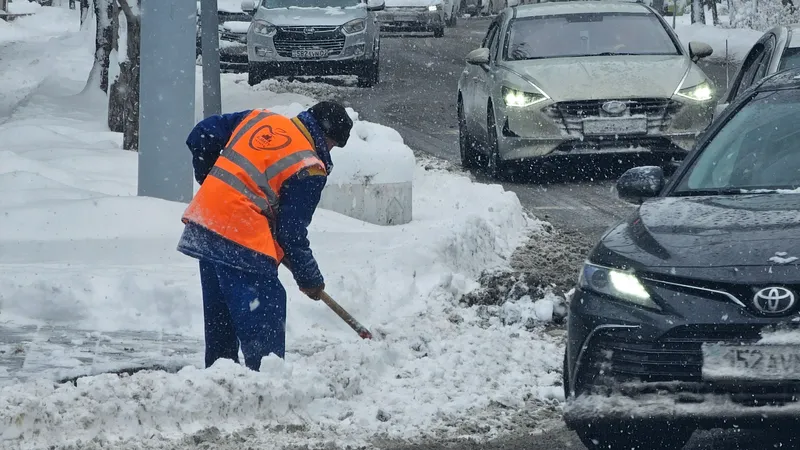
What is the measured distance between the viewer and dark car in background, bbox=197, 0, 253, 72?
25.3 m

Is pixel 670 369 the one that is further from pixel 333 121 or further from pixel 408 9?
pixel 408 9

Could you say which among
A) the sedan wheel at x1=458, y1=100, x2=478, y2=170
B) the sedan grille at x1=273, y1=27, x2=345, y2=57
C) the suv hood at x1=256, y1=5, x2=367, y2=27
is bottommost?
the sedan grille at x1=273, y1=27, x2=345, y2=57

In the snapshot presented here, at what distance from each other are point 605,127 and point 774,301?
814 cm

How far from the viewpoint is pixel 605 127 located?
12.8m

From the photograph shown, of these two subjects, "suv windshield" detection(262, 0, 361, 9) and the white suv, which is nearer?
the white suv

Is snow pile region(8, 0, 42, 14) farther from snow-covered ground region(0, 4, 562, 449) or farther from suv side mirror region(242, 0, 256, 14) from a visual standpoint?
snow-covered ground region(0, 4, 562, 449)

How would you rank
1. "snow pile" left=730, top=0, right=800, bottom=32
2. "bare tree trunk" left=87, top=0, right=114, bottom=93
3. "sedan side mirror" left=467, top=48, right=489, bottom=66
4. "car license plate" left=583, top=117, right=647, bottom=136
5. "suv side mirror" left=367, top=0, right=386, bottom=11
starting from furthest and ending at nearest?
"snow pile" left=730, top=0, right=800, bottom=32
"suv side mirror" left=367, top=0, right=386, bottom=11
"bare tree trunk" left=87, top=0, right=114, bottom=93
"sedan side mirror" left=467, top=48, right=489, bottom=66
"car license plate" left=583, top=117, right=647, bottom=136

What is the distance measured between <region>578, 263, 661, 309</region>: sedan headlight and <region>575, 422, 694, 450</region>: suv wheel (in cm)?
39

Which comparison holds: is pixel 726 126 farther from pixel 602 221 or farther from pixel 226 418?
pixel 602 221

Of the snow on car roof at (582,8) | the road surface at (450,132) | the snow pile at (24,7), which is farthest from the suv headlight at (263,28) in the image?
the snow pile at (24,7)

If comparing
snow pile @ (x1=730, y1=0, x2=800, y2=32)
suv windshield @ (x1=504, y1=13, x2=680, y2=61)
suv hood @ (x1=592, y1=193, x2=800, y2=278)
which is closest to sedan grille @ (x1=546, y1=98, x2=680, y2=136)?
suv windshield @ (x1=504, y1=13, x2=680, y2=61)

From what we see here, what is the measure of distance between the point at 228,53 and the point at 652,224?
20.6m

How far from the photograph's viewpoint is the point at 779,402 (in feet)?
15.4

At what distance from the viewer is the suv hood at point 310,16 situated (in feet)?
72.5
